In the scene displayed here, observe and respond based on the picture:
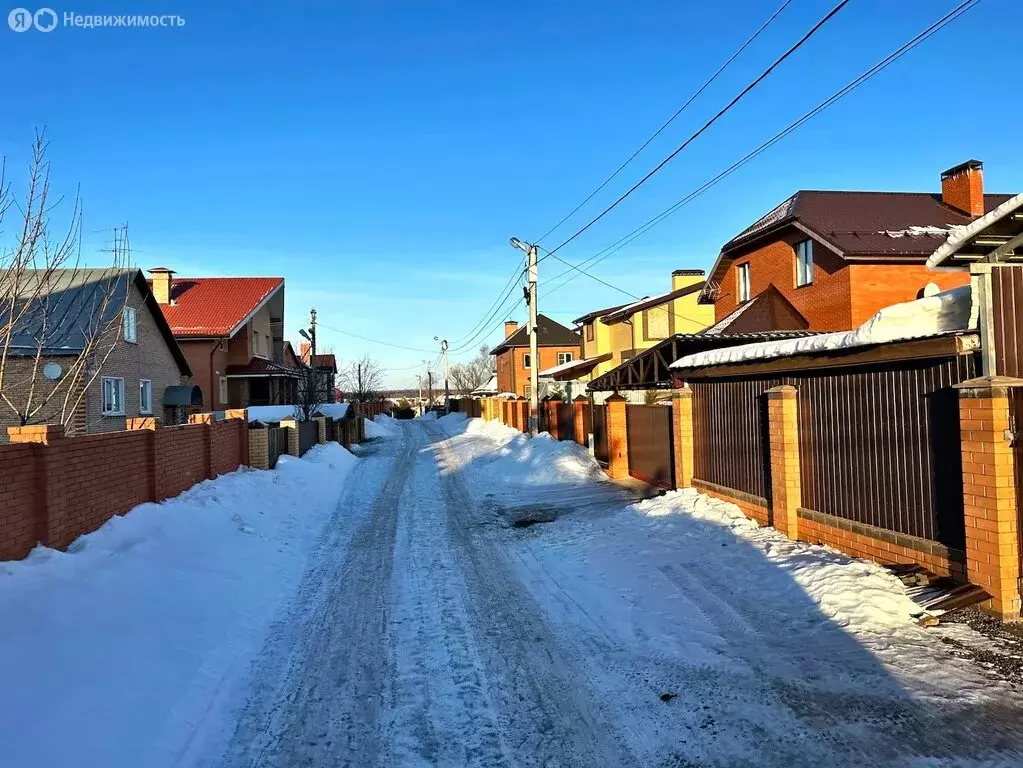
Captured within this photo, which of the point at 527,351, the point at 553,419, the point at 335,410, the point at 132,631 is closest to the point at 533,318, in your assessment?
the point at 553,419

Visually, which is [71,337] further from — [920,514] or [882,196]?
→ [882,196]

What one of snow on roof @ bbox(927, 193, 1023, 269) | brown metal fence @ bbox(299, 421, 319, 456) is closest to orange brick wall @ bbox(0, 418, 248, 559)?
snow on roof @ bbox(927, 193, 1023, 269)

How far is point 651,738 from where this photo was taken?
13.8 ft

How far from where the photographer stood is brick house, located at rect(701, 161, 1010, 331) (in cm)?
1906

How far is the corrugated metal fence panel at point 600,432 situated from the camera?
59.0 feet

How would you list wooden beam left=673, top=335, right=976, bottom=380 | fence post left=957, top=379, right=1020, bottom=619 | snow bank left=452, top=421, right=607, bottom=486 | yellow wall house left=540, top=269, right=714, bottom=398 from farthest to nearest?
yellow wall house left=540, top=269, right=714, bottom=398 < snow bank left=452, top=421, right=607, bottom=486 < wooden beam left=673, top=335, right=976, bottom=380 < fence post left=957, top=379, right=1020, bottom=619

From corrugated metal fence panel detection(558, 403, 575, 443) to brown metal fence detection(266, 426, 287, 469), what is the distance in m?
8.39

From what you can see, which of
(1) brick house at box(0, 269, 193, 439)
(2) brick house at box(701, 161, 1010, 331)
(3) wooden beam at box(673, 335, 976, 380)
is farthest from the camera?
(2) brick house at box(701, 161, 1010, 331)

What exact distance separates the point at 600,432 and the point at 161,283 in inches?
985

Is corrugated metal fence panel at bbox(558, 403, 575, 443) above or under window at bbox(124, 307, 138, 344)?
under

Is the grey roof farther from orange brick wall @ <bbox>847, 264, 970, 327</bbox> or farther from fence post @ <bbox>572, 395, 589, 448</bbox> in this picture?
orange brick wall @ <bbox>847, 264, 970, 327</bbox>

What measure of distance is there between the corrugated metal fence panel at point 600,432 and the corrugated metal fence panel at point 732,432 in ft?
18.1

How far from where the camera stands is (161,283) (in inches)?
1307

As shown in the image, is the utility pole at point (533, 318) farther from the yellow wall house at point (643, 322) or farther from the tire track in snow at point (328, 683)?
the tire track in snow at point (328, 683)
